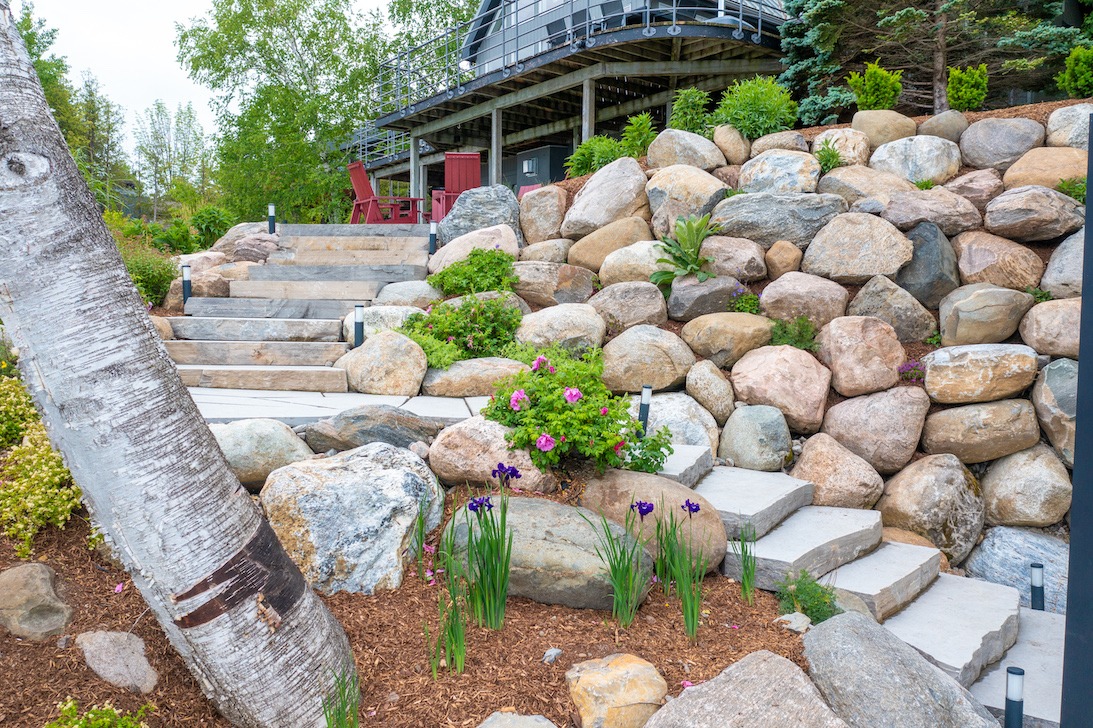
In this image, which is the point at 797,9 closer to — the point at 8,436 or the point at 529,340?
the point at 529,340

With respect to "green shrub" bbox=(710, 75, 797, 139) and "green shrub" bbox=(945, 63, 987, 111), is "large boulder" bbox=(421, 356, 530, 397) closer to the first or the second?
"green shrub" bbox=(710, 75, 797, 139)

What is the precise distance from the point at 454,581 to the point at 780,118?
319 inches

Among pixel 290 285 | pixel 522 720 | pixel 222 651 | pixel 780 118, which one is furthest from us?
pixel 780 118

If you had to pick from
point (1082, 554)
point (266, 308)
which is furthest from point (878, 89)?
point (1082, 554)

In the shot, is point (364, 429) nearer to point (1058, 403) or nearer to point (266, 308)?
point (266, 308)

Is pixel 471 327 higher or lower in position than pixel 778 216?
lower

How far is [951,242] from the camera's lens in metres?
7.03

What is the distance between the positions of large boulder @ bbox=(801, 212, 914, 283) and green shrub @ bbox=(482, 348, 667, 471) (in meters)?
3.68

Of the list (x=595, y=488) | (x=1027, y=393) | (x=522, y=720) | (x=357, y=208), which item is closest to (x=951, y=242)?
(x=1027, y=393)

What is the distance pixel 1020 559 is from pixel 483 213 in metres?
6.58

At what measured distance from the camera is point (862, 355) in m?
6.09

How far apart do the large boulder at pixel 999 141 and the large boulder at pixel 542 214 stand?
4.51 meters

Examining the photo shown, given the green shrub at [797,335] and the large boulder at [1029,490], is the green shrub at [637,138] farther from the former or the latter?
the large boulder at [1029,490]

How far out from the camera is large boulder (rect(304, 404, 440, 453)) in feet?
13.0
